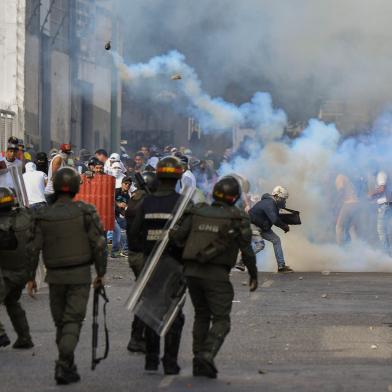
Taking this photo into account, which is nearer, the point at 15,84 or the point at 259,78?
the point at 15,84

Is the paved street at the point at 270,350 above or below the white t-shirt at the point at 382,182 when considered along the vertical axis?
below

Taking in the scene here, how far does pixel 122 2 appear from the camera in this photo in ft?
106

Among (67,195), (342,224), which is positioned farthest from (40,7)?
(67,195)

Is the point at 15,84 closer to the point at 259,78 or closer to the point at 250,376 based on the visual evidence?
the point at 259,78

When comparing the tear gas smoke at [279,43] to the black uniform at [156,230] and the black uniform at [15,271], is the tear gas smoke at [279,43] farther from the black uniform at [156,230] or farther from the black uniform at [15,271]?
the black uniform at [156,230]

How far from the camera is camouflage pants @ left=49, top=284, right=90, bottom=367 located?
1005 cm

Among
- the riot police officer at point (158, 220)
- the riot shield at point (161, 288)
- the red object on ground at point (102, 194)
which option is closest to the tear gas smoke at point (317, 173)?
the red object on ground at point (102, 194)

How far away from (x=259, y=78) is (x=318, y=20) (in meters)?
5.45

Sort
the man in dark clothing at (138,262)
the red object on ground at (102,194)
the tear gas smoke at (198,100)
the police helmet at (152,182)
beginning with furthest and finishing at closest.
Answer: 1. the tear gas smoke at (198,100)
2. the red object on ground at (102,194)
3. the police helmet at (152,182)
4. the man in dark clothing at (138,262)

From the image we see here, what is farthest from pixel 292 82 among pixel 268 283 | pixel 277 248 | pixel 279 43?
pixel 268 283

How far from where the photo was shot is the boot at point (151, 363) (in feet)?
34.7

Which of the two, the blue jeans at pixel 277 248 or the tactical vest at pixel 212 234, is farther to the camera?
the blue jeans at pixel 277 248

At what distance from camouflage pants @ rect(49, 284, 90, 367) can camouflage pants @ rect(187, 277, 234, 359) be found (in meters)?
0.83

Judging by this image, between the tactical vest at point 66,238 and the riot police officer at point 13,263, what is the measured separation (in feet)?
4.87
